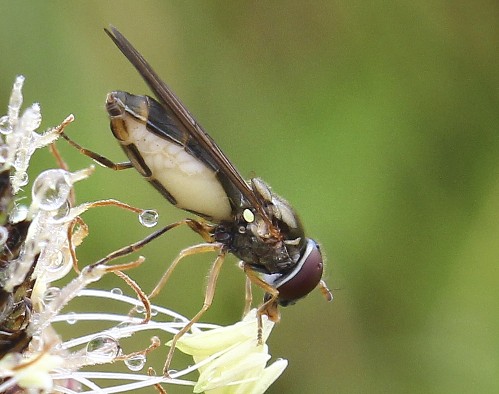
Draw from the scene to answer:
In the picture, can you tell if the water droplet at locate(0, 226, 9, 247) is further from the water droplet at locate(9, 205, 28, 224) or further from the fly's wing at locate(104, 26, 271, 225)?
the fly's wing at locate(104, 26, 271, 225)

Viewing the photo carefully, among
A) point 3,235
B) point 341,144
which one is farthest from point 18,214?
point 341,144

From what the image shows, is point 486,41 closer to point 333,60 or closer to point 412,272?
point 333,60

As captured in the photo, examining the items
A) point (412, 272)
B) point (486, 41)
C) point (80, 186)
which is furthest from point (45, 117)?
point (486, 41)

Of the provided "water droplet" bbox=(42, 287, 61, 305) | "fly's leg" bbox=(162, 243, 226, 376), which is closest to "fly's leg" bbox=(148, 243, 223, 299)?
"fly's leg" bbox=(162, 243, 226, 376)

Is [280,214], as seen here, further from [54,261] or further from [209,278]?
[54,261]

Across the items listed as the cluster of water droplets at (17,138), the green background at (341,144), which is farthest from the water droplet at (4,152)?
the green background at (341,144)

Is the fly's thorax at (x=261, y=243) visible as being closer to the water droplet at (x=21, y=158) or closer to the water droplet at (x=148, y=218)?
the water droplet at (x=148, y=218)
